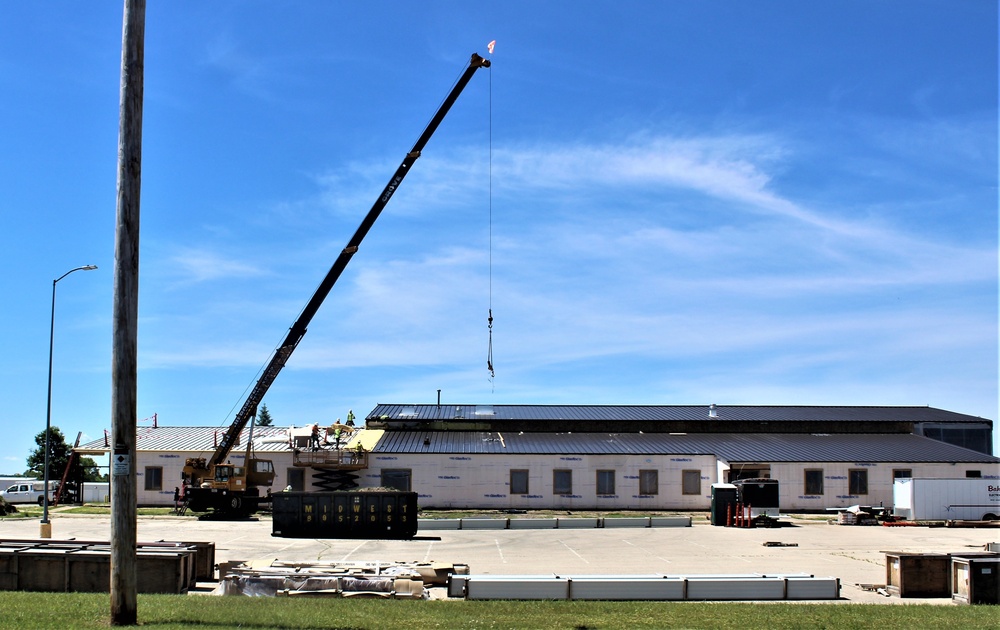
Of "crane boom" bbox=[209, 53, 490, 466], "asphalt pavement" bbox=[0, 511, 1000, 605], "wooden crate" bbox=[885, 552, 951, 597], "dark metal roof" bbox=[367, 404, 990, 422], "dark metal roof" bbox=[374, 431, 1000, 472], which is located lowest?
"asphalt pavement" bbox=[0, 511, 1000, 605]

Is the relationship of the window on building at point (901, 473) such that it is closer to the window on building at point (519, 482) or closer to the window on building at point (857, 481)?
the window on building at point (857, 481)

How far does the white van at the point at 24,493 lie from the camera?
64.7 m

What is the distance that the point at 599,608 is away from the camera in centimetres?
1595

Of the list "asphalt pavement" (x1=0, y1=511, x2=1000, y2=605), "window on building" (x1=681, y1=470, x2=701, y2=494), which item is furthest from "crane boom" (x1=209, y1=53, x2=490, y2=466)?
"window on building" (x1=681, y1=470, x2=701, y2=494)

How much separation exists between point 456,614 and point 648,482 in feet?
126

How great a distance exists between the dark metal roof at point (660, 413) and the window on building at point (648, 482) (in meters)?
9.37

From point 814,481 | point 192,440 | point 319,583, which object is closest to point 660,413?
point 814,481

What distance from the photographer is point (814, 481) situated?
5200cm

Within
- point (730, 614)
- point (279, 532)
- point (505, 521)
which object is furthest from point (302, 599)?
point (505, 521)

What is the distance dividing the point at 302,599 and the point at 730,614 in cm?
721

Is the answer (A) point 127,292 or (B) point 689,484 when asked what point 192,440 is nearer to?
(B) point 689,484

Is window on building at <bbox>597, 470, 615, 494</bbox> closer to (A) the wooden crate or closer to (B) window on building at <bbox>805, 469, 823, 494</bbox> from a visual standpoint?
(B) window on building at <bbox>805, 469, 823, 494</bbox>

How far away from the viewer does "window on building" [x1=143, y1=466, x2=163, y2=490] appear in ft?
174

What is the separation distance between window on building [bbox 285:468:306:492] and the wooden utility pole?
39467mm
